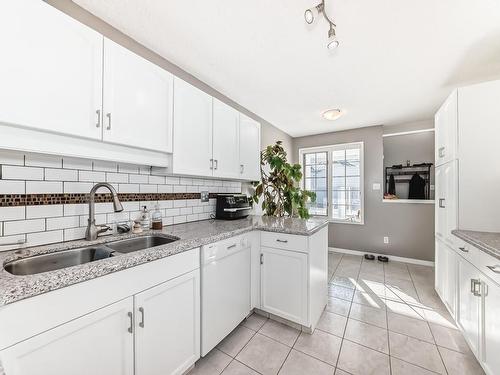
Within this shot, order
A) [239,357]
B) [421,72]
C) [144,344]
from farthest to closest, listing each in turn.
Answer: [421,72] → [239,357] → [144,344]

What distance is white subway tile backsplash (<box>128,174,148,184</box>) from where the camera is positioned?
5.48ft

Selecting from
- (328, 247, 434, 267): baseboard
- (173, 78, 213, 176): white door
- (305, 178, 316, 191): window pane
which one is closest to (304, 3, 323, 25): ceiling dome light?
(173, 78, 213, 176): white door

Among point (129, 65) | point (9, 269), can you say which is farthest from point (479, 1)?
point (9, 269)

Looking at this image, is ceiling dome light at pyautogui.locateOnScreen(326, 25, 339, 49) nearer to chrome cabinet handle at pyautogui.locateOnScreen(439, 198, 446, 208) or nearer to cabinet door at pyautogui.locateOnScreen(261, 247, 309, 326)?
cabinet door at pyautogui.locateOnScreen(261, 247, 309, 326)

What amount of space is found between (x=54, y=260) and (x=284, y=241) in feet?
4.99

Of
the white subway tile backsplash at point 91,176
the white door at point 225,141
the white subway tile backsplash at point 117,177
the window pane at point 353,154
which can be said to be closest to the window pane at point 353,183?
the window pane at point 353,154

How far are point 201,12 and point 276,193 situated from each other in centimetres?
221

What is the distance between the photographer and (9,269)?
37.8 inches

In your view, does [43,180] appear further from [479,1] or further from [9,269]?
[479,1]

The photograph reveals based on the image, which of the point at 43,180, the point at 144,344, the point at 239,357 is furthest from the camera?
the point at 239,357

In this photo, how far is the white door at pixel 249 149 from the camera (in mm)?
2443

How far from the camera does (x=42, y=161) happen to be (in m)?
1.23

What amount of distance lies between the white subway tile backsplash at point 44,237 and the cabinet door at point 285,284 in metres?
1.46

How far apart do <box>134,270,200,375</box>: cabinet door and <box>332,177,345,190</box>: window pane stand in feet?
11.5
